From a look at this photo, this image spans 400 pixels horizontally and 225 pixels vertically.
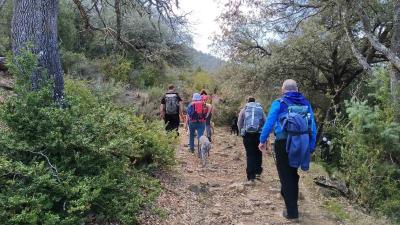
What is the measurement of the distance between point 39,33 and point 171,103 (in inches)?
211

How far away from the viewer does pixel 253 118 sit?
796cm

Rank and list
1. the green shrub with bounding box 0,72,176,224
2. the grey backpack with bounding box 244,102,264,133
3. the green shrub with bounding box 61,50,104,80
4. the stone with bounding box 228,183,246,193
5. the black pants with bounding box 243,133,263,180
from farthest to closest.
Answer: the green shrub with bounding box 61,50,104,80
the black pants with bounding box 243,133,263,180
the grey backpack with bounding box 244,102,264,133
the stone with bounding box 228,183,246,193
the green shrub with bounding box 0,72,176,224

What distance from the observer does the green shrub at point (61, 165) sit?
4188 millimetres

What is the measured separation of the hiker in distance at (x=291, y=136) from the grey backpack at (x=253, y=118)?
1772mm

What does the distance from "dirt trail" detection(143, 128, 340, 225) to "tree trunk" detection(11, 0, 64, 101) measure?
230 cm

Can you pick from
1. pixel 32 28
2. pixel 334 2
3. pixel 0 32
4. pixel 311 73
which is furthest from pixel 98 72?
pixel 32 28

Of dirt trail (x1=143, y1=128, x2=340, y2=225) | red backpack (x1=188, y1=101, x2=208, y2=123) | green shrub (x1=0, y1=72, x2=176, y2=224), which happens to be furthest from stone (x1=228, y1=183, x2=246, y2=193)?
red backpack (x1=188, y1=101, x2=208, y2=123)

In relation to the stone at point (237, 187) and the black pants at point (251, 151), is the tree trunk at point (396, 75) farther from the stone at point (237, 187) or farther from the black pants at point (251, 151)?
the stone at point (237, 187)

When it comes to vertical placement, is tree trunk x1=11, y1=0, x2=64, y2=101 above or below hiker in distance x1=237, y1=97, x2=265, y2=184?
above

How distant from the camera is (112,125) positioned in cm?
559

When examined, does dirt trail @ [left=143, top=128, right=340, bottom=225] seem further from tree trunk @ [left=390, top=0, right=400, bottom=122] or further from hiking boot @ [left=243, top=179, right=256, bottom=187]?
tree trunk @ [left=390, top=0, right=400, bottom=122]

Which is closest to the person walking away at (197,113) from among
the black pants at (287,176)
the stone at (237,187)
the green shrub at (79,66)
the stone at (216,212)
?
the stone at (237,187)

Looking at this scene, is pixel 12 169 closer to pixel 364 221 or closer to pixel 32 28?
pixel 32 28

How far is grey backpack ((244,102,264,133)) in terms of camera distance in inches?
310
